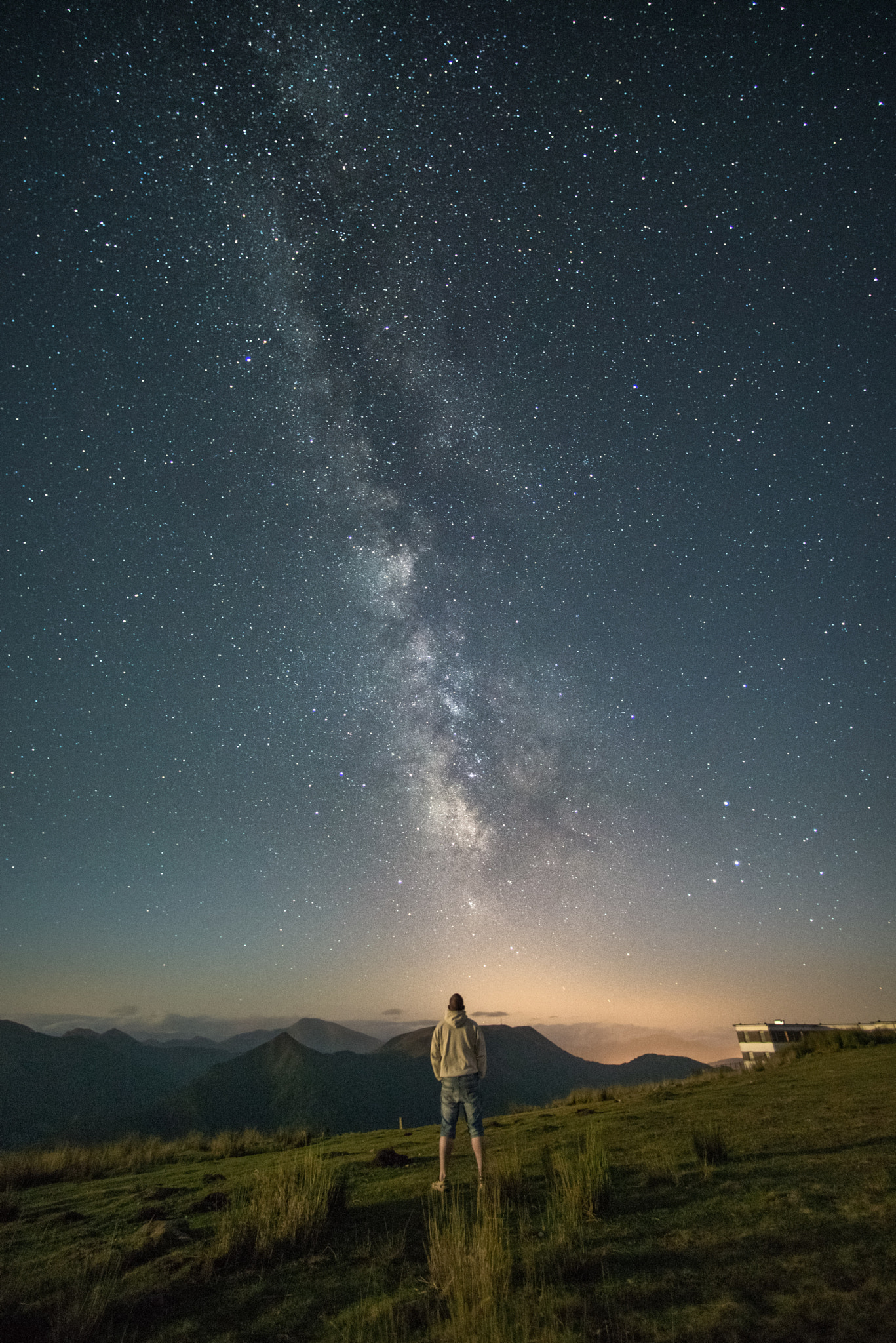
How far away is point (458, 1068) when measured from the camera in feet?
22.7

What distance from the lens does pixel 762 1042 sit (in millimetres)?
53906

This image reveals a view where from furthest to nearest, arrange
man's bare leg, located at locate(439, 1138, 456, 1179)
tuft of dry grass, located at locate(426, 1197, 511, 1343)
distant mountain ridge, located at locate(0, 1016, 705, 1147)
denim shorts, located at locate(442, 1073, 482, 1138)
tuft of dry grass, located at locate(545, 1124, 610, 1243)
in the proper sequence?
distant mountain ridge, located at locate(0, 1016, 705, 1147), denim shorts, located at locate(442, 1073, 482, 1138), man's bare leg, located at locate(439, 1138, 456, 1179), tuft of dry grass, located at locate(545, 1124, 610, 1243), tuft of dry grass, located at locate(426, 1197, 511, 1343)

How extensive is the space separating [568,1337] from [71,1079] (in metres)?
203

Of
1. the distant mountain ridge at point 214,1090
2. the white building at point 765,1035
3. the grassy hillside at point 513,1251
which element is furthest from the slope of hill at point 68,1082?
the grassy hillside at point 513,1251

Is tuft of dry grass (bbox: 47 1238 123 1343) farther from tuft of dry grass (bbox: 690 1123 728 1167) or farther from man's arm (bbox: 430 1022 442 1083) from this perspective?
tuft of dry grass (bbox: 690 1123 728 1167)

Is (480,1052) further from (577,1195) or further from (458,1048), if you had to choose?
(577,1195)

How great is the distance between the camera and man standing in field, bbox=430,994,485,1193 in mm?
6781

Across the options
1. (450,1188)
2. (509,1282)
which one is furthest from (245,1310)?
(450,1188)

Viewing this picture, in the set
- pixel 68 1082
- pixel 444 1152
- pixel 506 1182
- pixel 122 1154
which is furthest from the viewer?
pixel 68 1082

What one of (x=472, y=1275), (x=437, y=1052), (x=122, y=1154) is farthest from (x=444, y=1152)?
(x=122, y=1154)

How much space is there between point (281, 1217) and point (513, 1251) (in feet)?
6.67

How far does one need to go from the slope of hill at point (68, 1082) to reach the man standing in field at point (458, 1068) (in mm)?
140528

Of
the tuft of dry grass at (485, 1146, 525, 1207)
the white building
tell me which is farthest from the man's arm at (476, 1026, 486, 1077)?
the white building

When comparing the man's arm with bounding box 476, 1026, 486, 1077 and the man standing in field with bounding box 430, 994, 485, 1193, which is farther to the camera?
the man's arm with bounding box 476, 1026, 486, 1077
